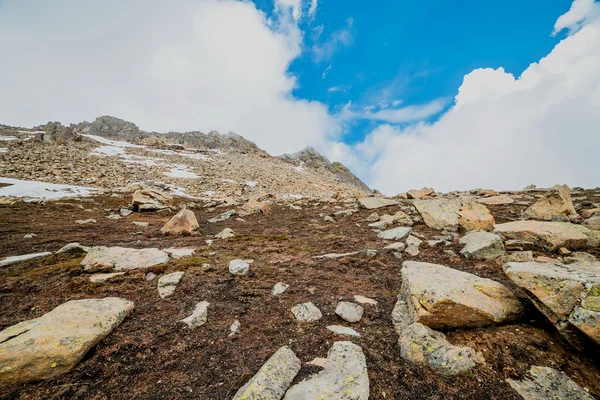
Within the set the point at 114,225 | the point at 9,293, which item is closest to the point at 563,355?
the point at 9,293

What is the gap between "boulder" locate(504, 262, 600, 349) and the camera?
3.11m

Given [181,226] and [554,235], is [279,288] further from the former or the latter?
[181,226]

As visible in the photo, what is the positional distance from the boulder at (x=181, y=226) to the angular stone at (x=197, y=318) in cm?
736

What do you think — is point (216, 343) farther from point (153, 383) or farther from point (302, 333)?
point (302, 333)

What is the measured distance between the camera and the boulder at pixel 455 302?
388 centimetres

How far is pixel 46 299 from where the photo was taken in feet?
16.4

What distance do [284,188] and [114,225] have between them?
97.8ft

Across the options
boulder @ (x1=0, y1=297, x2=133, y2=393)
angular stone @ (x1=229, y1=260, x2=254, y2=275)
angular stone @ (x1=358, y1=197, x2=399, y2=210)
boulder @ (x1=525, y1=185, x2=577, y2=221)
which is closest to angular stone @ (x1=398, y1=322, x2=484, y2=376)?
angular stone @ (x1=229, y1=260, x2=254, y2=275)

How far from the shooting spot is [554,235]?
22.2 feet

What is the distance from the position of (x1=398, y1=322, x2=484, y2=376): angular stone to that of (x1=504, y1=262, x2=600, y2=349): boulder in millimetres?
1179

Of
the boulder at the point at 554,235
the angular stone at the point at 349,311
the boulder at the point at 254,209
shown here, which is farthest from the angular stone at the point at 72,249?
the boulder at the point at 554,235

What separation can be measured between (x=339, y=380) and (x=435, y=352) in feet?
4.67

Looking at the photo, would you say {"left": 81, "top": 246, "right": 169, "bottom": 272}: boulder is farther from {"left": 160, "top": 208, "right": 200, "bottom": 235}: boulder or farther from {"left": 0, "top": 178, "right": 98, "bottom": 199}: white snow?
{"left": 0, "top": 178, "right": 98, "bottom": 199}: white snow

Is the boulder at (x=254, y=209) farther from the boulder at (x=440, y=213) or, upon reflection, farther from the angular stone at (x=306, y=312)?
the angular stone at (x=306, y=312)
